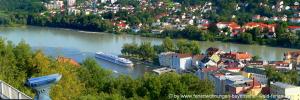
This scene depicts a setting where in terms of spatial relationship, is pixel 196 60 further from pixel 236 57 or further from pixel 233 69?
pixel 233 69

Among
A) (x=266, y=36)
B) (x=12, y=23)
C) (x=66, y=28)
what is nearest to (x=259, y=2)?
(x=266, y=36)

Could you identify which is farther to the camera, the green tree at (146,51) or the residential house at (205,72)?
the green tree at (146,51)

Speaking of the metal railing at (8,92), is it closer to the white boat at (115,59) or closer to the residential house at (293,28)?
the white boat at (115,59)

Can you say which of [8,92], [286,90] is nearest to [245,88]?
[286,90]

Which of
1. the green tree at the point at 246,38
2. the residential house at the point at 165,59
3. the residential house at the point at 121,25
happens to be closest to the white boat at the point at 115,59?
the residential house at the point at 165,59

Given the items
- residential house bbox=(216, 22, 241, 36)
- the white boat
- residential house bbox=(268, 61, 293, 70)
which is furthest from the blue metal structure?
residential house bbox=(216, 22, 241, 36)

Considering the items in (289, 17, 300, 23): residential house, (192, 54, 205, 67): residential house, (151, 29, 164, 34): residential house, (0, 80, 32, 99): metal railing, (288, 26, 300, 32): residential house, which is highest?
(0, 80, 32, 99): metal railing

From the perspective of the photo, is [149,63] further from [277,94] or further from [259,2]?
[259,2]

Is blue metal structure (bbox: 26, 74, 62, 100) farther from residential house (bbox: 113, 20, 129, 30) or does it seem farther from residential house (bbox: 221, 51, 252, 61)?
residential house (bbox: 113, 20, 129, 30)
